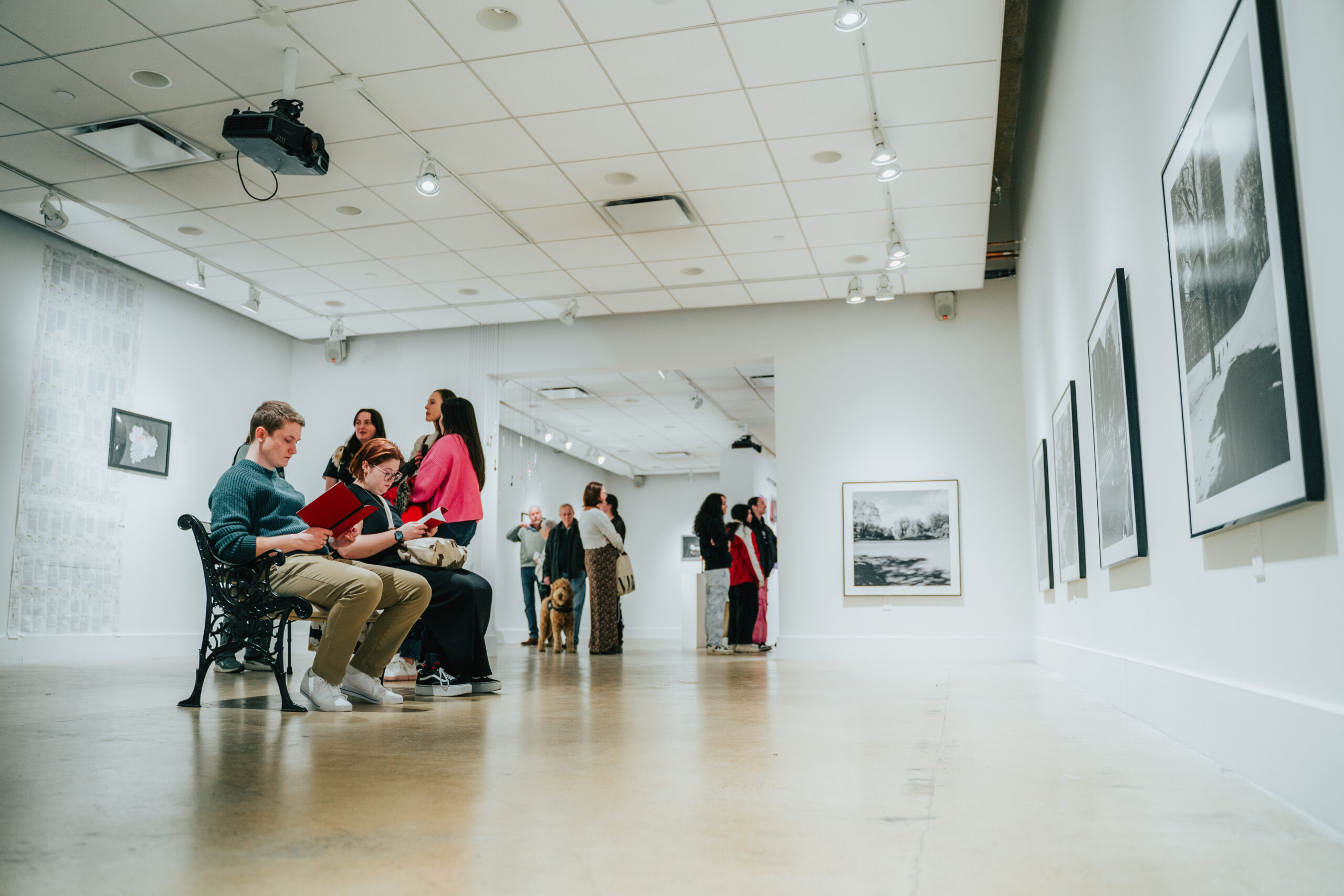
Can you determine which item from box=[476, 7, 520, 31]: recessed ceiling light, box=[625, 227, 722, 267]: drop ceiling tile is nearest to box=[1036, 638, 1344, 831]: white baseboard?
box=[476, 7, 520, 31]: recessed ceiling light

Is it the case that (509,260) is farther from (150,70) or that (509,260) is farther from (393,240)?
(150,70)

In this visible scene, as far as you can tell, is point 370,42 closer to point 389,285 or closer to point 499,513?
point 389,285

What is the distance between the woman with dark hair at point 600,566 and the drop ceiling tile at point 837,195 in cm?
360

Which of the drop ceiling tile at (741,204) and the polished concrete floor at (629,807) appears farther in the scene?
the drop ceiling tile at (741,204)

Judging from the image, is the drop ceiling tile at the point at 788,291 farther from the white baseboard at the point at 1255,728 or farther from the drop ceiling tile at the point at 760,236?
the white baseboard at the point at 1255,728

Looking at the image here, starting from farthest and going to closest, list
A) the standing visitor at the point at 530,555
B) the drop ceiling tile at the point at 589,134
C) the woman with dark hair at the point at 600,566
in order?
the standing visitor at the point at 530,555 < the woman with dark hair at the point at 600,566 < the drop ceiling tile at the point at 589,134

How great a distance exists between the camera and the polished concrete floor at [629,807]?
4.39 feet

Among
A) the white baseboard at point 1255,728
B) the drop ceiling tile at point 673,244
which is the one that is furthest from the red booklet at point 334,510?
the drop ceiling tile at point 673,244

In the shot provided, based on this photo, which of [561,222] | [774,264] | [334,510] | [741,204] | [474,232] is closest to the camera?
[334,510]

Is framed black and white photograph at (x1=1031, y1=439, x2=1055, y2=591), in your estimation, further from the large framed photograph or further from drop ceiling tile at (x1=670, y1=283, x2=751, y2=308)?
drop ceiling tile at (x1=670, y1=283, x2=751, y2=308)

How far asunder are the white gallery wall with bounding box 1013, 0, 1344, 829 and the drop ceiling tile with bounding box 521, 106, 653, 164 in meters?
2.38

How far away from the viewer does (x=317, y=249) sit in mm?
7621

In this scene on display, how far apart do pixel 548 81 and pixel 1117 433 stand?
11.1 ft

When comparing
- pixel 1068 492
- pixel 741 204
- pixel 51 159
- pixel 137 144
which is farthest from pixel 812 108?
pixel 51 159
